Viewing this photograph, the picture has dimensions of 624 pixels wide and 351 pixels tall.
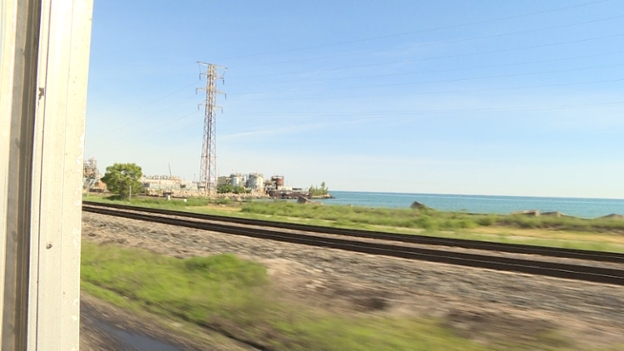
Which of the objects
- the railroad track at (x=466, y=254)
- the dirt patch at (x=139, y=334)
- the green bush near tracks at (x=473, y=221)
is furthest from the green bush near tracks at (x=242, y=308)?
the green bush near tracks at (x=473, y=221)

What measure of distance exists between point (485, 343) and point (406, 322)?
1226 millimetres

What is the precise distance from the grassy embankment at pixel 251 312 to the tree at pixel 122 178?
175ft

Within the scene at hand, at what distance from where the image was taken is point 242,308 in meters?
7.10

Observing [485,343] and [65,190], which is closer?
[65,190]

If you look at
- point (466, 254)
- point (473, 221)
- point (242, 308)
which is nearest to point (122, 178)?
point (473, 221)

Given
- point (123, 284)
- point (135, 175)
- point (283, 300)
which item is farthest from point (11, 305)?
point (135, 175)

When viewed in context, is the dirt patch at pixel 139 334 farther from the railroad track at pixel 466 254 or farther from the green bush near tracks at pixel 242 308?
the railroad track at pixel 466 254

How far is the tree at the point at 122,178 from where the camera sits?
6047cm

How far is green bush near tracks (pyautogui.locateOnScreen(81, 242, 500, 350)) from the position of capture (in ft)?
18.6

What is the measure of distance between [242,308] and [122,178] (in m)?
59.4

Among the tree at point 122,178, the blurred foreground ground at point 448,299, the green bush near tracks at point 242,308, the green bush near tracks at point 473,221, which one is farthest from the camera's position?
the tree at point 122,178

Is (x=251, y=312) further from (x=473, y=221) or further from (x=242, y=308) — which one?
(x=473, y=221)

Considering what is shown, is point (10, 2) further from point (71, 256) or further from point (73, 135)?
point (71, 256)

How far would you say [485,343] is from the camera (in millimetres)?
5656
